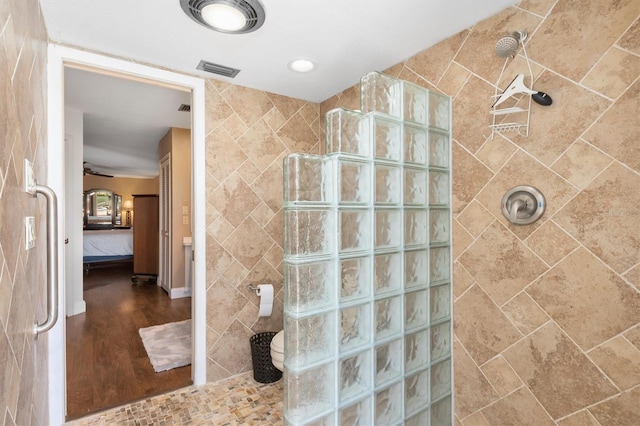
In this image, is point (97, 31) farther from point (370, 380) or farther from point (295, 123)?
point (370, 380)

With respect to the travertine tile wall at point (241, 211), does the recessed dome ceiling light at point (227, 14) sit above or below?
above

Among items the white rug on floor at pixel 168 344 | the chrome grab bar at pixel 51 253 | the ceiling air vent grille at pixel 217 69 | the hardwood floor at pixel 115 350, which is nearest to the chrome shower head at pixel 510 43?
the ceiling air vent grille at pixel 217 69

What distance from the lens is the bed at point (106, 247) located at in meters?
6.66

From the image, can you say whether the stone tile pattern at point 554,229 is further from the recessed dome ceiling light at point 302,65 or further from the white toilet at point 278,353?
the white toilet at point 278,353

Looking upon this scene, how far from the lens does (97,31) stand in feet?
5.42

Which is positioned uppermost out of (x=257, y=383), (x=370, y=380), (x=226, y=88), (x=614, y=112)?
(x=226, y=88)

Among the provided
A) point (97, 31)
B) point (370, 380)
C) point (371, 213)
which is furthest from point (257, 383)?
point (97, 31)

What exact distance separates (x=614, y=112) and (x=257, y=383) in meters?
2.45

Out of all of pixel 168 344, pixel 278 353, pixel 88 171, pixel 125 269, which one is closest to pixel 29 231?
pixel 278 353

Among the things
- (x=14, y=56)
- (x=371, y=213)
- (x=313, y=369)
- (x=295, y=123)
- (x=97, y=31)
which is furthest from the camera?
(x=295, y=123)

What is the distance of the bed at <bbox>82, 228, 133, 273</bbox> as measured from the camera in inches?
262

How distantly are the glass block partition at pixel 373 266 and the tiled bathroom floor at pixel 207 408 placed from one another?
77cm

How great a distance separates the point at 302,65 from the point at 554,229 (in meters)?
1.63

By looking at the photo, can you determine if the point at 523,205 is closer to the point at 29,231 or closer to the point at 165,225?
the point at 29,231
